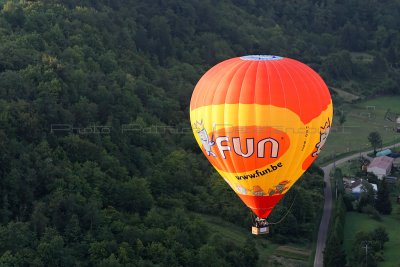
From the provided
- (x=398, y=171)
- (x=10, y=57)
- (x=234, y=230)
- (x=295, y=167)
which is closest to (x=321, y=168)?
(x=398, y=171)

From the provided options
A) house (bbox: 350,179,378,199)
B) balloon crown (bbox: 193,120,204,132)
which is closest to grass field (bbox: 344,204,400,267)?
house (bbox: 350,179,378,199)

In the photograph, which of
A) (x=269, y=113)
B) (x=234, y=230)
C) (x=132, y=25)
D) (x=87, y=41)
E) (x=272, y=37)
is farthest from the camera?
(x=272, y=37)

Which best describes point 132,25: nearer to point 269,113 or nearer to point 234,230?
point 234,230

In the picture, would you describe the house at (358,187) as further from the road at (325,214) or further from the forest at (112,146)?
the forest at (112,146)

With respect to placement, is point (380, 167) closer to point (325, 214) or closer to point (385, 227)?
point (325, 214)

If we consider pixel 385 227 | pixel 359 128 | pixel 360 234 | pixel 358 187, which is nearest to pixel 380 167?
pixel 358 187


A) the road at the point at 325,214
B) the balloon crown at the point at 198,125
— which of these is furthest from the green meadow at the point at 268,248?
the balloon crown at the point at 198,125
